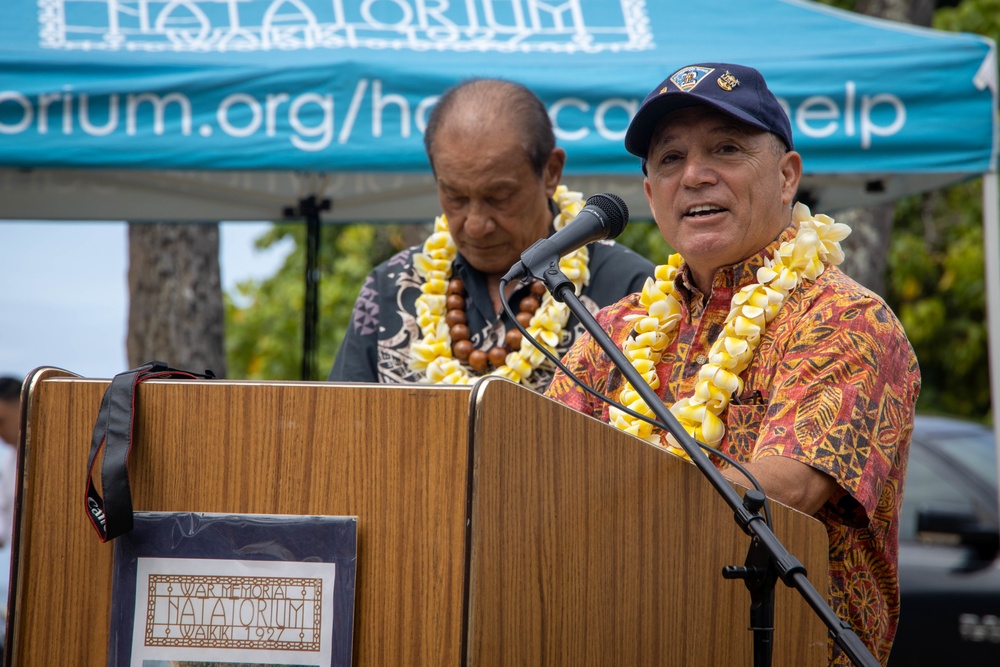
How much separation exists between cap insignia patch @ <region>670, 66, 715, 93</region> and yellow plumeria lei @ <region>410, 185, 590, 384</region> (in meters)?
0.81

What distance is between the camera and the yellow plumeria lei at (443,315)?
3074 mm

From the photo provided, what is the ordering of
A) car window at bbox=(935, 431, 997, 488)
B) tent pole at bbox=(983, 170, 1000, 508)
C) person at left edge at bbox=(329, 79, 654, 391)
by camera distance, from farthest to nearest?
car window at bbox=(935, 431, 997, 488), tent pole at bbox=(983, 170, 1000, 508), person at left edge at bbox=(329, 79, 654, 391)

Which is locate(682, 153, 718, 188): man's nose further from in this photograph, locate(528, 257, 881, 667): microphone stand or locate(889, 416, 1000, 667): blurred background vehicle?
locate(889, 416, 1000, 667): blurred background vehicle

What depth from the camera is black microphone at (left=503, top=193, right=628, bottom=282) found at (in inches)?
75.2

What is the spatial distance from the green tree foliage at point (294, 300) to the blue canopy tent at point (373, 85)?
6509 millimetres

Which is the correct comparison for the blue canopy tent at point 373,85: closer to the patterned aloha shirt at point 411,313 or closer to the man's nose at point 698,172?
the patterned aloha shirt at point 411,313

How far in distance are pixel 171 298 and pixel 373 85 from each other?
277 cm

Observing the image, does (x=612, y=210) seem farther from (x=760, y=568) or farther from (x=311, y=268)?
(x=311, y=268)

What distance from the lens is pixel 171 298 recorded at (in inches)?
241

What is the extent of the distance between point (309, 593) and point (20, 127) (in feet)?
8.93

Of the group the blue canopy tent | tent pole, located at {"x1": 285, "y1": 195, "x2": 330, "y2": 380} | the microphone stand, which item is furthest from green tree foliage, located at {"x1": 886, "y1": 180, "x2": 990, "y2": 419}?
the microphone stand

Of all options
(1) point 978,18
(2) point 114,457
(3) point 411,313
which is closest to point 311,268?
(3) point 411,313

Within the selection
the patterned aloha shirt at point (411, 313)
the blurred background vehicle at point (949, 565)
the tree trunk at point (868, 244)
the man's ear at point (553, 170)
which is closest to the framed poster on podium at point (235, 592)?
the patterned aloha shirt at point (411, 313)

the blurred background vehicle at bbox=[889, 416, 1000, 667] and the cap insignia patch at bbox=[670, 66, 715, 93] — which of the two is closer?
the cap insignia patch at bbox=[670, 66, 715, 93]
